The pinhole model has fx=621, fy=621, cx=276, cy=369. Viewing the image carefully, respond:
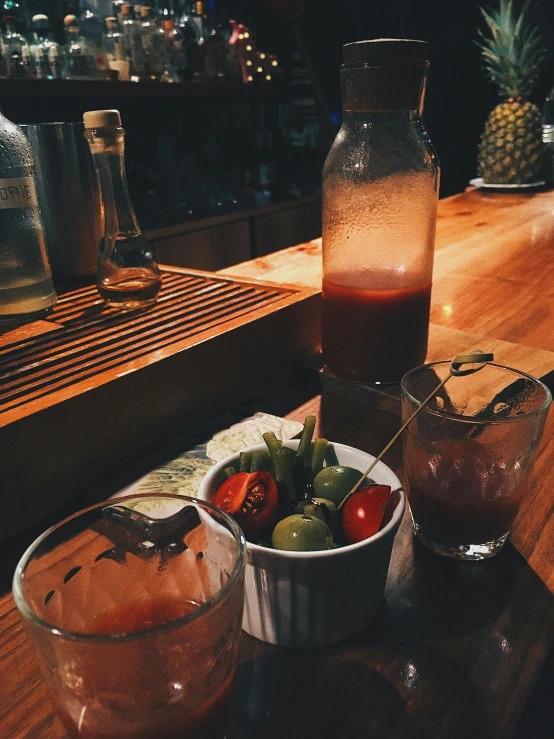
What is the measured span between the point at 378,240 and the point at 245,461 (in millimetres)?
450

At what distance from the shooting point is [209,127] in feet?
10.6

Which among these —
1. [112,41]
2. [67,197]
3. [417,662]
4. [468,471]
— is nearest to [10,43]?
[112,41]

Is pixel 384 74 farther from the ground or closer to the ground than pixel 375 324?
farther from the ground

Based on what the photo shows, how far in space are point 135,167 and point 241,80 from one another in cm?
68

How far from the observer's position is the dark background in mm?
3455

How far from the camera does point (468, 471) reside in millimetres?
569

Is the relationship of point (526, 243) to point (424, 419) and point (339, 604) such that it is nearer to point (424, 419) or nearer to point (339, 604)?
point (424, 419)

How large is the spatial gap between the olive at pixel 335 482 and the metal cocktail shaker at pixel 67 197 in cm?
66

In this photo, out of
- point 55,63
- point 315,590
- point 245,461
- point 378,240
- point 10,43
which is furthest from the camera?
point 55,63

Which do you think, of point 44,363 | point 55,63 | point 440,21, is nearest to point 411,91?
point 44,363

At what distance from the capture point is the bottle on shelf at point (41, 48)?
2.27m

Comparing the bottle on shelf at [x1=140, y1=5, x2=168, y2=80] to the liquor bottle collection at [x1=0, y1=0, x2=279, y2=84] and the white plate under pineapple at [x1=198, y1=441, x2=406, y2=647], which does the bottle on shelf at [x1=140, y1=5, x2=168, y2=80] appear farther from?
the white plate under pineapple at [x1=198, y1=441, x2=406, y2=647]

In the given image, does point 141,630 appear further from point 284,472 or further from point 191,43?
point 191,43

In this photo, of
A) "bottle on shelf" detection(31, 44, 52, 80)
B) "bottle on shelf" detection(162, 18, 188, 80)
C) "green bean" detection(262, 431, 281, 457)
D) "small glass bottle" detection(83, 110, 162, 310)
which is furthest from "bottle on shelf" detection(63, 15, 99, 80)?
"green bean" detection(262, 431, 281, 457)
